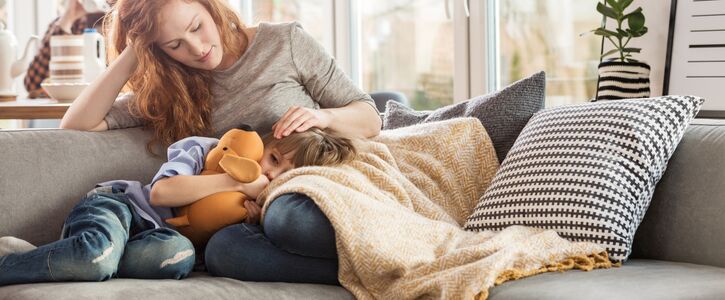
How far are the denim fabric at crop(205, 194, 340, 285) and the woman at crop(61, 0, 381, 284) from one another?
34cm

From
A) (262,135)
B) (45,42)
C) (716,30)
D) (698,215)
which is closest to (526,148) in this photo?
(698,215)

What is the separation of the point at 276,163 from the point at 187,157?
0.20 meters

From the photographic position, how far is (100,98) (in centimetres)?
239

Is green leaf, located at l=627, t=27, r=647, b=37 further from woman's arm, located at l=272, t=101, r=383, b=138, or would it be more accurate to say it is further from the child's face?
the child's face

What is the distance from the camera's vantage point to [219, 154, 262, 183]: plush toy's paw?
2.05m

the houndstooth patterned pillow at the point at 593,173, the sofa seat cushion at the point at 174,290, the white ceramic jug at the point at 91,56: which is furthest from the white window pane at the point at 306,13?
the sofa seat cushion at the point at 174,290

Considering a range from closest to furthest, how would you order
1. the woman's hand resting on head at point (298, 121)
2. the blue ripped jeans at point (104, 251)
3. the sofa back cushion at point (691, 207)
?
the blue ripped jeans at point (104, 251)
the sofa back cushion at point (691, 207)
the woman's hand resting on head at point (298, 121)

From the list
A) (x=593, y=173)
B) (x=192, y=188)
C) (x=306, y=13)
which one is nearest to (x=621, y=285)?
(x=593, y=173)

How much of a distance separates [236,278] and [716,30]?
170 centimetres

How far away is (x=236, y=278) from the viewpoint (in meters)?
1.92

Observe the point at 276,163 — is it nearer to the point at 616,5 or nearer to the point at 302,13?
the point at 616,5

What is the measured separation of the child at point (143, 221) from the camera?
5.87 feet

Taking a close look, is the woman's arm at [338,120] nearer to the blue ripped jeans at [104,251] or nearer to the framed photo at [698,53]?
the blue ripped jeans at [104,251]

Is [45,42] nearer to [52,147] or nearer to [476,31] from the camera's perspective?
[476,31]
